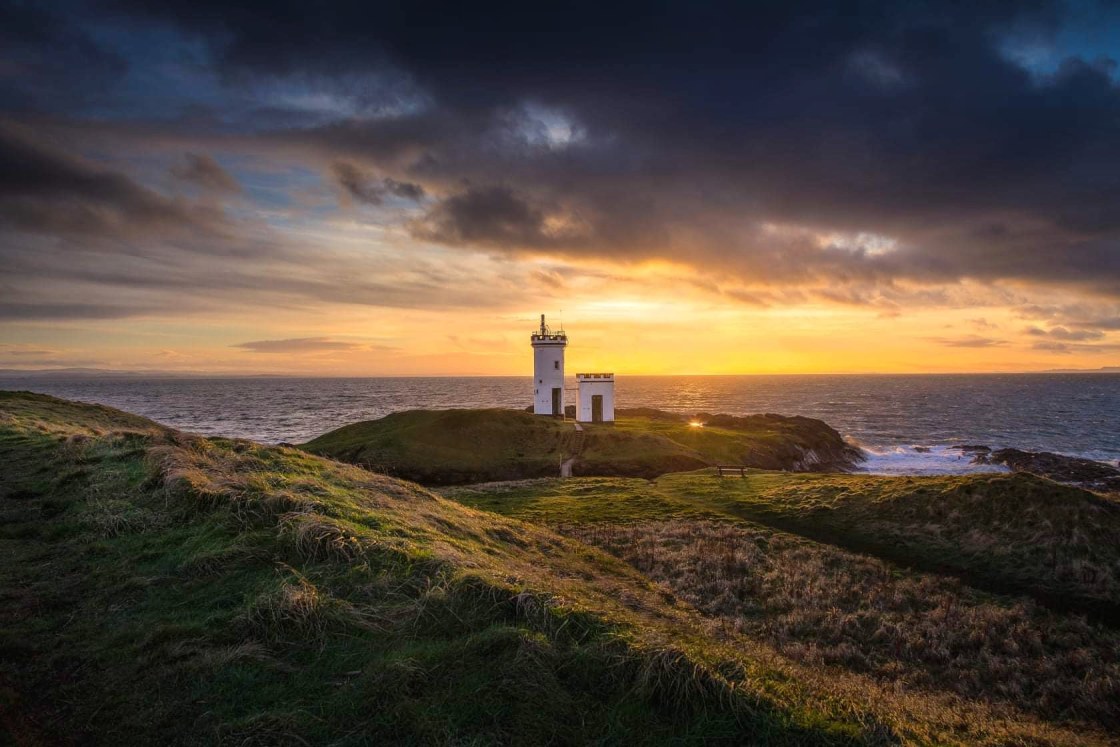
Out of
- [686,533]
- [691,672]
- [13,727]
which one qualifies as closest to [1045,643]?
[686,533]

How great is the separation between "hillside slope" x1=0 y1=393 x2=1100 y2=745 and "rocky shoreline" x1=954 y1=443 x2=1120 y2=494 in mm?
51276

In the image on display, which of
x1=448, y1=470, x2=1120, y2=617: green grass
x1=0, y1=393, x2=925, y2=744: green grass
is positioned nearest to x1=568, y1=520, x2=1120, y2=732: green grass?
x1=448, y1=470, x2=1120, y2=617: green grass

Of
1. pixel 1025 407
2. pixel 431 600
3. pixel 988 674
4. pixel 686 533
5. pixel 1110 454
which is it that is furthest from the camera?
pixel 1025 407

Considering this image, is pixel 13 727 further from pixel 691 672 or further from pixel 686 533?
pixel 686 533

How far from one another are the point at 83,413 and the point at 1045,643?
52.0m

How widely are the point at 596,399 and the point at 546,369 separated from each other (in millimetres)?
6454

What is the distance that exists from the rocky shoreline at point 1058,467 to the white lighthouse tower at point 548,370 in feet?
138

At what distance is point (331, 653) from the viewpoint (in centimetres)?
741

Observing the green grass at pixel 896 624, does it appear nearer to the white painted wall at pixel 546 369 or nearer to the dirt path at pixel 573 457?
the dirt path at pixel 573 457

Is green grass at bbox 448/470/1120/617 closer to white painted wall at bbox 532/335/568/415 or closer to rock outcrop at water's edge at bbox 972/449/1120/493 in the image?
white painted wall at bbox 532/335/568/415

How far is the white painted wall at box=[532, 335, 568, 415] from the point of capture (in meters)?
61.1

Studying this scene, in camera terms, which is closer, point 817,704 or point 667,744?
point 667,744

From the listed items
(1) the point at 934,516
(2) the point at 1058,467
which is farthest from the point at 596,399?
(2) the point at 1058,467

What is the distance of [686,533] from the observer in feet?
78.8
